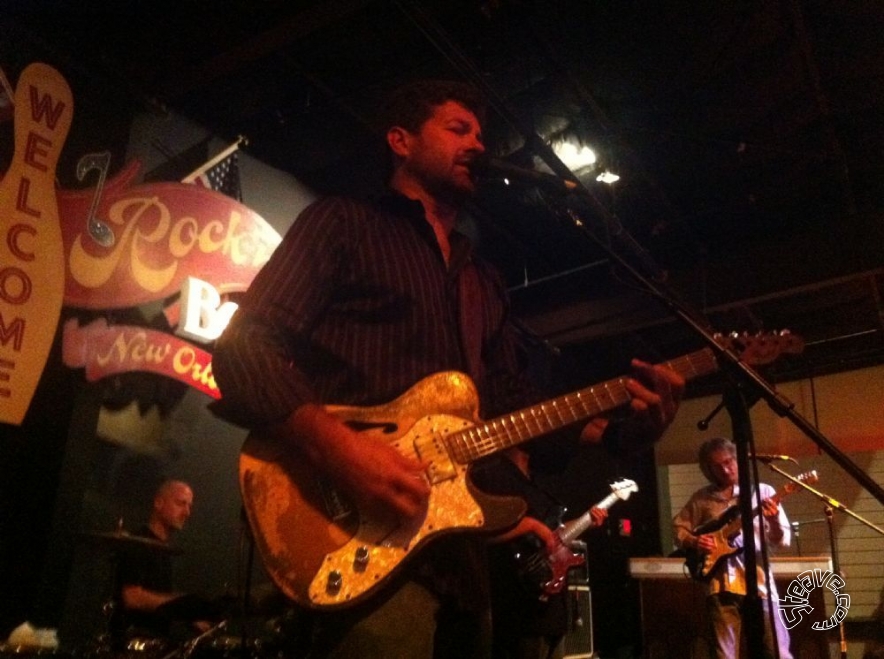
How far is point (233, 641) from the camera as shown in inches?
158

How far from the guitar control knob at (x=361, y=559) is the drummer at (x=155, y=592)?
115 inches

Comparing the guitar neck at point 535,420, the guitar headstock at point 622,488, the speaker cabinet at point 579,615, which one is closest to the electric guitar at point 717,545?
the guitar headstock at point 622,488

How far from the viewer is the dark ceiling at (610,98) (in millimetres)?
5090

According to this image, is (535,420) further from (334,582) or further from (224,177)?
(224,177)

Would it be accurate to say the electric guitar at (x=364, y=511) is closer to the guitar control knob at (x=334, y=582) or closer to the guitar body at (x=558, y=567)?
the guitar control knob at (x=334, y=582)

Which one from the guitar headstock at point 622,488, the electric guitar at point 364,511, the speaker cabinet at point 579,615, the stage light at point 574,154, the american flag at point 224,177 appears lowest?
the speaker cabinet at point 579,615

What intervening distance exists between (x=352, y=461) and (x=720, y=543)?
5882 mm

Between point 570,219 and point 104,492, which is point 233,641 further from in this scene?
point 570,219

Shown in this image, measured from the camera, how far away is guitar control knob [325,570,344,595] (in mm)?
1621

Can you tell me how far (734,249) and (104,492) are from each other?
6540 millimetres

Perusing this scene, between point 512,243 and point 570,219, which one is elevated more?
point 512,243

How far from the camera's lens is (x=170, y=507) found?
4.88 m

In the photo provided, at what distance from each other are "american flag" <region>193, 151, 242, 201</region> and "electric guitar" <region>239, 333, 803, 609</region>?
4.16 meters

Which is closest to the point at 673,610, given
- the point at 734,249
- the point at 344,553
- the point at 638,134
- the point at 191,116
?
the point at 734,249
